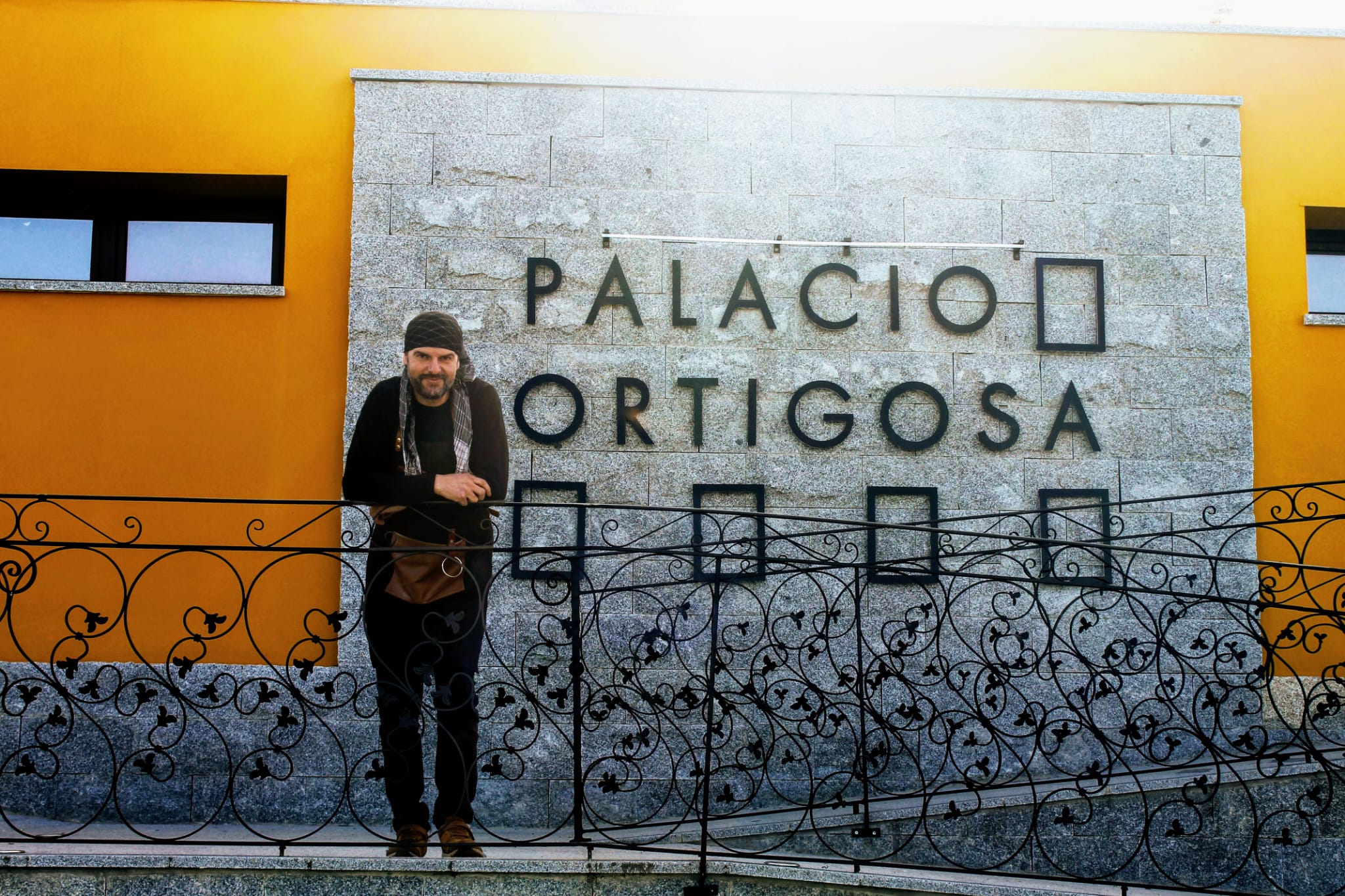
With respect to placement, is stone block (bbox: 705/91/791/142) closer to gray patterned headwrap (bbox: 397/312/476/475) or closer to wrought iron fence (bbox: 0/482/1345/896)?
gray patterned headwrap (bbox: 397/312/476/475)

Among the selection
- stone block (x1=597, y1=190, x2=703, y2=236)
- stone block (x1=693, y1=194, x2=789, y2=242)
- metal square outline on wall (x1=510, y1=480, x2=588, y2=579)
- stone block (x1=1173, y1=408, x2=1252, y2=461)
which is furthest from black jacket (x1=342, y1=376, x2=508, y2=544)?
stone block (x1=1173, y1=408, x2=1252, y2=461)

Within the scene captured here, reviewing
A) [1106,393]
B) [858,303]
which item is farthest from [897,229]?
[1106,393]

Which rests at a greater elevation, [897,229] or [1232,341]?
[897,229]

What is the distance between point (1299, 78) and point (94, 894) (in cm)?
772

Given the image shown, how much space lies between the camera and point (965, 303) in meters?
6.63

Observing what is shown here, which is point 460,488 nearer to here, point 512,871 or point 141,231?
point 512,871

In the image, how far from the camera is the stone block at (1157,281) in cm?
665

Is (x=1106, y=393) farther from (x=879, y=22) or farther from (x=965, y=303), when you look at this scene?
(x=879, y=22)

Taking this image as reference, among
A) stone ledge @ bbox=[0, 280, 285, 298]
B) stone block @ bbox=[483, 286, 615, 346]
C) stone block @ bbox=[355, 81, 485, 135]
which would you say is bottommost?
stone block @ bbox=[483, 286, 615, 346]

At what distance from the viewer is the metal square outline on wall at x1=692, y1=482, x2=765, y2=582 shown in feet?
20.3

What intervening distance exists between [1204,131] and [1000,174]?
1.29m

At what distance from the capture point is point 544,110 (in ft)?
21.7

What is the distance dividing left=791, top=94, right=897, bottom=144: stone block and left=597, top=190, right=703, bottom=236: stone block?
81cm

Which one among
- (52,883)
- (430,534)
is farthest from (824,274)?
(52,883)
